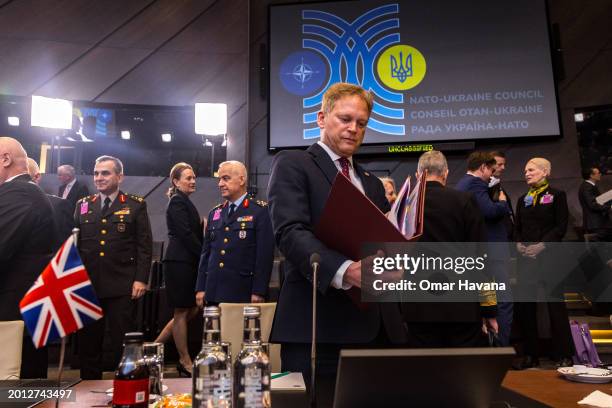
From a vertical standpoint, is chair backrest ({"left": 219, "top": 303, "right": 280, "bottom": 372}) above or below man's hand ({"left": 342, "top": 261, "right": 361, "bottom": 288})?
below

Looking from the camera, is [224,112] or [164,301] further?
[224,112]

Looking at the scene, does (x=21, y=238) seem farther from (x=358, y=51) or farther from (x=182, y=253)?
(x=358, y=51)

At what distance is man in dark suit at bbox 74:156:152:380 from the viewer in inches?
116

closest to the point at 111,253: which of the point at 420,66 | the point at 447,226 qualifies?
the point at 447,226

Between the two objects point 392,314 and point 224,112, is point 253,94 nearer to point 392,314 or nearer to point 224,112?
point 224,112

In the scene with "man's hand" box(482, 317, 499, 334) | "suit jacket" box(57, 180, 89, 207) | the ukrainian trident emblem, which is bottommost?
"man's hand" box(482, 317, 499, 334)

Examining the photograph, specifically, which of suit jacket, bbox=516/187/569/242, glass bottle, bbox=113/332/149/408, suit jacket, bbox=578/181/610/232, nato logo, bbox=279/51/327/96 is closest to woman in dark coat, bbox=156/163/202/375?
suit jacket, bbox=516/187/569/242

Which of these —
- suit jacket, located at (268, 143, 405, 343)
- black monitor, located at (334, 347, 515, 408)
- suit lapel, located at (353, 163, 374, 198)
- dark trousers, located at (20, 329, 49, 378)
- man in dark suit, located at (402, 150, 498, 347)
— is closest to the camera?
black monitor, located at (334, 347, 515, 408)

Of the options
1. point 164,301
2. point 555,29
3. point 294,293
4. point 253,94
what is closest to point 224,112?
point 253,94

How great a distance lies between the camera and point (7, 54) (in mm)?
6035

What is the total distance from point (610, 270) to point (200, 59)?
5.23m

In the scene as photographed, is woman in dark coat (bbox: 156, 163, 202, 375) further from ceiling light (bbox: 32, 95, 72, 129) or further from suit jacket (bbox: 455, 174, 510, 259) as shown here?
ceiling light (bbox: 32, 95, 72, 129)

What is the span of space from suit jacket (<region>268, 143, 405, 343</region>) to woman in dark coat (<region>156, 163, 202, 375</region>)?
91.3 inches

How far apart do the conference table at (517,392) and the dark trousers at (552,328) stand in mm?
2523
